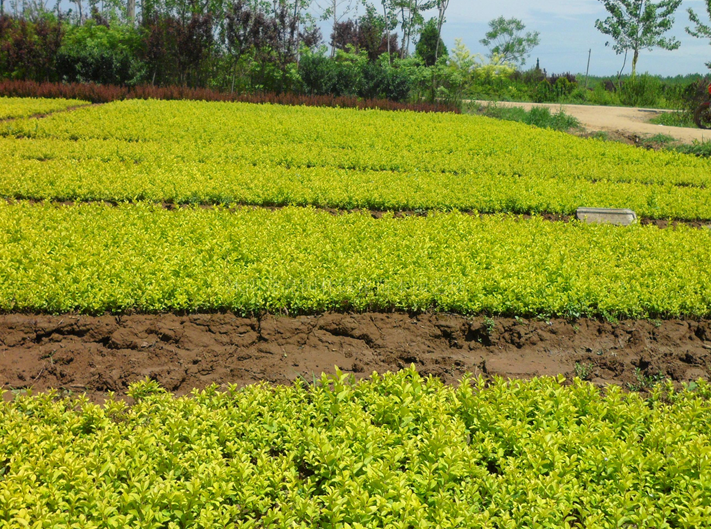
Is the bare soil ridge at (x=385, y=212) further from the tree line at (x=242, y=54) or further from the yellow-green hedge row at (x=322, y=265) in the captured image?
the tree line at (x=242, y=54)

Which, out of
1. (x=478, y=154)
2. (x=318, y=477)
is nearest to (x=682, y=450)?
(x=318, y=477)

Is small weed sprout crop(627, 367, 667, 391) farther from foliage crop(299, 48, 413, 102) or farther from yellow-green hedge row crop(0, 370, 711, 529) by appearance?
foliage crop(299, 48, 413, 102)

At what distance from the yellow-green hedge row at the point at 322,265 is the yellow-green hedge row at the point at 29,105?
1029 cm

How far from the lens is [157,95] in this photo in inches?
957

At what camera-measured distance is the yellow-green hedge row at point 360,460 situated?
3.26 metres

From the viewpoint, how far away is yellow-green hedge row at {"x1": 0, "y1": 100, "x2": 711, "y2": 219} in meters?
10.3

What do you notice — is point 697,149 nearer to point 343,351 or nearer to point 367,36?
point 343,351

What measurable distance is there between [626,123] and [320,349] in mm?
23036

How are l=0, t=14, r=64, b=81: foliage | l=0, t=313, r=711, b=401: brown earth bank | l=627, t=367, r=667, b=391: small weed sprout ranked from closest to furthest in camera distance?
l=0, t=313, r=711, b=401: brown earth bank → l=627, t=367, r=667, b=391: small weed sprout → l=0, t=14, r=64, b=81: foliage

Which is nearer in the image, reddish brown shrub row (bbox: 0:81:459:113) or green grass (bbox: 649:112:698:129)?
reddish brown shrub row (bbox: 0:81:459:113)

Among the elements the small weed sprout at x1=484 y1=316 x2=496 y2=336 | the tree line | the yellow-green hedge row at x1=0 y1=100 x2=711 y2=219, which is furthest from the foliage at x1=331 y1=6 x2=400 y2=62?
the small weed sprout at x1=484 y1=316 x2=496 y2=336

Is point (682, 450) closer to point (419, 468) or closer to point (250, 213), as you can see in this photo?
point (419, 468)

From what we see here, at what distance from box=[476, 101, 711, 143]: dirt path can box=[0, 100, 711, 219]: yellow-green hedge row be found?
183 inches

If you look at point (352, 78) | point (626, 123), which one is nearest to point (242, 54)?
point (352, 78)
